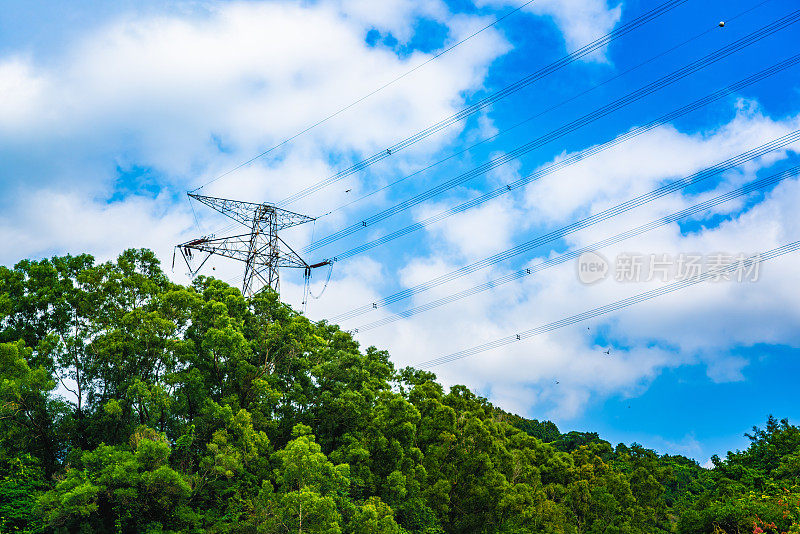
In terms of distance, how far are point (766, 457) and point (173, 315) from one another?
31.8 m

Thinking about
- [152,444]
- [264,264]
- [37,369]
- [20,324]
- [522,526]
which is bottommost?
[522,526]

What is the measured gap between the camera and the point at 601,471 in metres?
39.4

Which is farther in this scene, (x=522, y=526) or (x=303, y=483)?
(x=522, y=526)

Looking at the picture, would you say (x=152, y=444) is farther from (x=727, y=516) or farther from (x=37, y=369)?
(x=727, y=516)

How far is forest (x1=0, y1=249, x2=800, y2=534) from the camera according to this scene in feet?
70.6

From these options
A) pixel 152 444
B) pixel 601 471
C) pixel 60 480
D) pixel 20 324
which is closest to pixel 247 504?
pixel 152 444

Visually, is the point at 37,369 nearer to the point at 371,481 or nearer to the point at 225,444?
the point at 225,444

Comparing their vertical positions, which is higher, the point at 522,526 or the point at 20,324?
the point at 20,324

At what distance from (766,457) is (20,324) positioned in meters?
37.2

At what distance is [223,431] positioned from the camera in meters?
22.9

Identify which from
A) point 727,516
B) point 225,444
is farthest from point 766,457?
point 225,444

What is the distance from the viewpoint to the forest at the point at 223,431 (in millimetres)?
21531

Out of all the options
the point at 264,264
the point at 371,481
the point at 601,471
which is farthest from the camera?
the point at 601,471

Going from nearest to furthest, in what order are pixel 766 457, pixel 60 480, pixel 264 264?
1. pixel 60 480
2. pixel 264 264
3. pixel 766 457
